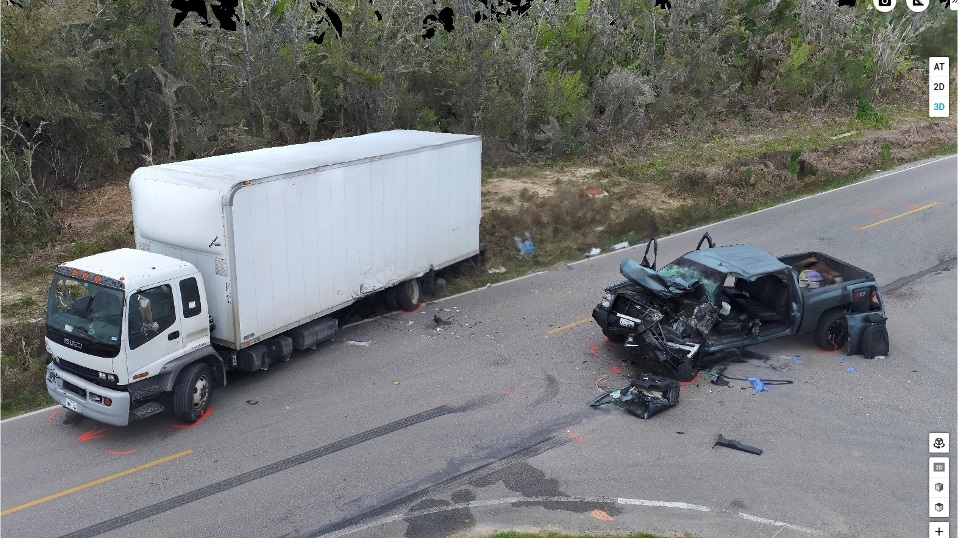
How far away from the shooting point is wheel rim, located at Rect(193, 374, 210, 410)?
445 inches

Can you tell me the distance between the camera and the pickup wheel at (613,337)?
1354 cm

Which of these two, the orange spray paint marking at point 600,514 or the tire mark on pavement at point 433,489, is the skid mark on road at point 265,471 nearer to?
the tire mark on pavement at point 433,489

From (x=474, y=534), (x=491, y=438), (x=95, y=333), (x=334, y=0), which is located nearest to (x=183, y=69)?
(x=334, y=0)

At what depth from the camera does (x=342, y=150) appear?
14.4 m

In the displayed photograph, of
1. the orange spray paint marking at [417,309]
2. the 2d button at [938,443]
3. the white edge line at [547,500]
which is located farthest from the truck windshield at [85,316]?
the 2d button at [938,443]

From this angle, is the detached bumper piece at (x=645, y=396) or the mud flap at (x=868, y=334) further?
the mud flap at (x=868, y=334)

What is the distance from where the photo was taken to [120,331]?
1040cm

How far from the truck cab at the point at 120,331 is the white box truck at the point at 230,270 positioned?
0.06 ft

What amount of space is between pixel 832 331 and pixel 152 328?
1059cm

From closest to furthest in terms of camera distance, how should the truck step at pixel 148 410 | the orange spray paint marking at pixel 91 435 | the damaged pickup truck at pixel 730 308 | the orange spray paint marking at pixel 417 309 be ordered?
the truck step at pixel 148 410 → the orange spray paint marking at pixel 91 435 → the damaged pickup truck at pixel 730 308 → the orange spray paint marking at pixel 417 309

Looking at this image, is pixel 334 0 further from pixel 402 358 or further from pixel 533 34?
pixel 402 358

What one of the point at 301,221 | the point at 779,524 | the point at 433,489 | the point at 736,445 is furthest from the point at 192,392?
the point at 779,524

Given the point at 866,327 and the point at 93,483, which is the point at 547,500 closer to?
the point at 93,483

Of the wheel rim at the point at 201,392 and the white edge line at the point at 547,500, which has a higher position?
the wheel rim at the point at 201,392
